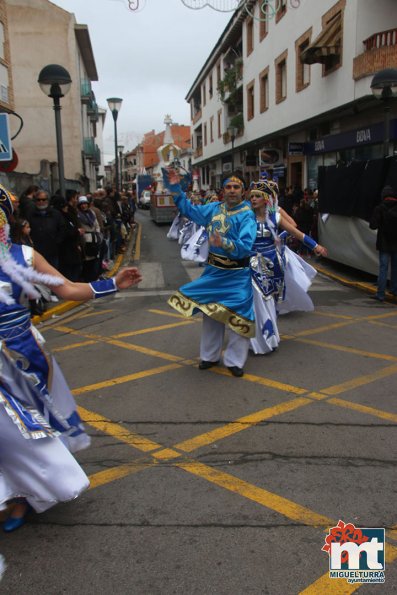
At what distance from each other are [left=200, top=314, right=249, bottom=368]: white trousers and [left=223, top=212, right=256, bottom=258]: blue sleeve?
2.68 feet

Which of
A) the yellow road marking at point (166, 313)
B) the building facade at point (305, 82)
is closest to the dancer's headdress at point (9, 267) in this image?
the yellow road marking at point (166, 313)

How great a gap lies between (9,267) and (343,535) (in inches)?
90.0

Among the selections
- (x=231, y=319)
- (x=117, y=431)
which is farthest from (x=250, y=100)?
(x=117, y=431)

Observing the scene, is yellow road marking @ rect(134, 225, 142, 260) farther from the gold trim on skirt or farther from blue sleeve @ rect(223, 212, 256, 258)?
blue sleeve @ rect(223, 212, 256, 258)

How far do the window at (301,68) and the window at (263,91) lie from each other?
13.7 ft

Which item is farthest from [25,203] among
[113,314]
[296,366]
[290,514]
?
[290,514]

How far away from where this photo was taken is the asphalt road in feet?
8.33

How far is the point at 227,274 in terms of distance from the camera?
517cm

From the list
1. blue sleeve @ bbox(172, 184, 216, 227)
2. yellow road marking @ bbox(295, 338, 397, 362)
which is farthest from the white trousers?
yellow road marking @ bbox(295, 338, 397, 362)

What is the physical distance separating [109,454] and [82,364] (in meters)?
2.25

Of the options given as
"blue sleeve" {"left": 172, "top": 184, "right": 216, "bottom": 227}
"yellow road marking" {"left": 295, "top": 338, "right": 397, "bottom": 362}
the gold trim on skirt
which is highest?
"blue sleeve" {"left": 172, "top": 184, "right": 216, "bottom": 227}

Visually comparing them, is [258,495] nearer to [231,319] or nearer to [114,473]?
[114,473]

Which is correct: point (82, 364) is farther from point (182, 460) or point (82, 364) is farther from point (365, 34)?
point (365, 34)

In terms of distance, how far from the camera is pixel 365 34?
14398mm
